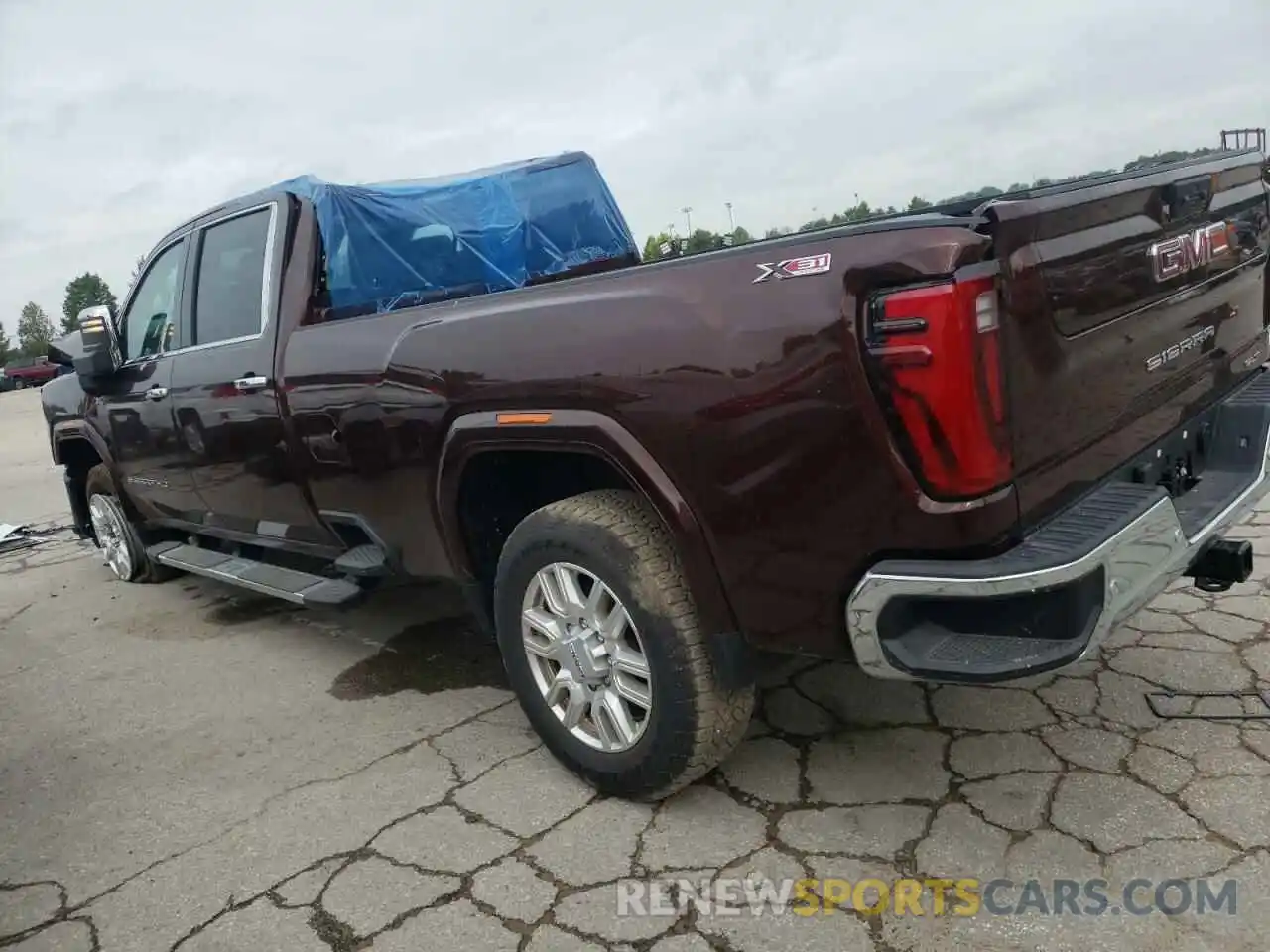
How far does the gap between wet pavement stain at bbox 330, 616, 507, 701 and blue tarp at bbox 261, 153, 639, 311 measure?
1512mm

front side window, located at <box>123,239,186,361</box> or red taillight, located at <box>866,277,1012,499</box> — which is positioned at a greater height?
front side window, located at <box>123,239,186,361</box>

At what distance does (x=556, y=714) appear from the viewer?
3045mm

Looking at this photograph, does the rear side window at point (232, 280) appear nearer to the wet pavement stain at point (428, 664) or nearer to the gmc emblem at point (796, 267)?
the wet pavement stain at point (428, 664)

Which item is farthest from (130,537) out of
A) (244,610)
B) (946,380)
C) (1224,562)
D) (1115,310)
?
(1224,562)

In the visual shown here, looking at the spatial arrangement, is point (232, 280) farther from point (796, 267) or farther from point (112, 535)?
point (796, 267)

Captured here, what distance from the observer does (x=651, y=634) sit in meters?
2.64

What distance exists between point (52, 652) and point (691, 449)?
4.12 metres

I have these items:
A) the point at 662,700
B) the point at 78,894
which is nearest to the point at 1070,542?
the point at 662,700

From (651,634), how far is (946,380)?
104 centimetres

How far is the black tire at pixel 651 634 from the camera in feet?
8.59

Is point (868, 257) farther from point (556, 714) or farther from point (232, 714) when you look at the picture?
point (232, 714)

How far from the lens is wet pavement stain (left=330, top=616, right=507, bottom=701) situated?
4.05m

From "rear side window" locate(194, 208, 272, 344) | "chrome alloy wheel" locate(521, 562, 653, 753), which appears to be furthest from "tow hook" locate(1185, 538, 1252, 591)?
"rear side window" locate(194, 208, 272, 344)

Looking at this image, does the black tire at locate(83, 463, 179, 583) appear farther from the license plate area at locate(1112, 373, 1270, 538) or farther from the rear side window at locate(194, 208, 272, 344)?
the license plate area at locate(1112, 373, 1270, 538)
